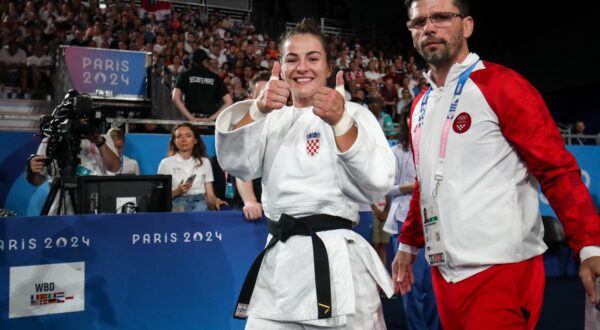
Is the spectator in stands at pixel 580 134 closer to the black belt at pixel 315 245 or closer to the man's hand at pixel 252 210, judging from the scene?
the man's hand at pixel 252 210

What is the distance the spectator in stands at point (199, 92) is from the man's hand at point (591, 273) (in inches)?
224

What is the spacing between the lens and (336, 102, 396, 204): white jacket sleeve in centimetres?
185

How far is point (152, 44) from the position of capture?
11.6 m

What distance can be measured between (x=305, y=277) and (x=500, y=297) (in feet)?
2.26

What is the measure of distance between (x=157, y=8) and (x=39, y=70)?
4654mm

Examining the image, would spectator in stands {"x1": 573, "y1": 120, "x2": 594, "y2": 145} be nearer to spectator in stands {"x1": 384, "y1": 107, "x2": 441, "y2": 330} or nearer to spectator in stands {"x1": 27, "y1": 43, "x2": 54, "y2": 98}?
spectator in stands {"x1": 384, "y1": 107, "x2": 441, "y2": 330}

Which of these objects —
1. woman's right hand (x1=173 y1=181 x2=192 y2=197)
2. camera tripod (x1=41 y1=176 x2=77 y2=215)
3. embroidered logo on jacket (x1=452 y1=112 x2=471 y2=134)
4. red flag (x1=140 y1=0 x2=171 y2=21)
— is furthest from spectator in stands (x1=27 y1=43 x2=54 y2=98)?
embroidered logo on jacket (x1=452 y1=112 x2=471 y2=134)

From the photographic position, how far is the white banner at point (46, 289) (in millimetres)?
3203

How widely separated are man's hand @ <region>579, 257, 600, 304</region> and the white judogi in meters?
0.67

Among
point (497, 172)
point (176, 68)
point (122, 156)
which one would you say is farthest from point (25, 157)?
point (497, 172)

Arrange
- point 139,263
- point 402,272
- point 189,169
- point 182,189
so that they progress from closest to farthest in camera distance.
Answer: point 402,272 → point 139,263 → point 182,189 → point 189,169

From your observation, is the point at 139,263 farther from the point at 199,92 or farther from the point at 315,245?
the point at 199,92

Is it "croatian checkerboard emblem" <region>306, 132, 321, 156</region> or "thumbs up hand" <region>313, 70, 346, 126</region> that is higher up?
"thumbs up hand" <region>313, 70, 346, 126</region>

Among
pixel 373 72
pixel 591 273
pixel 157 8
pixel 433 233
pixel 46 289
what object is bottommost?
pixel 46 289
